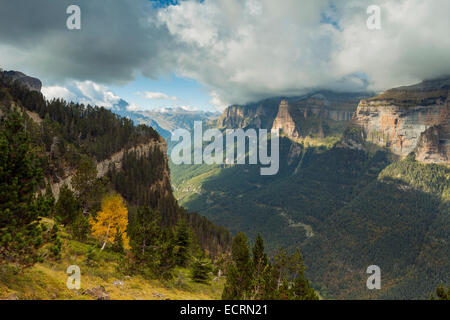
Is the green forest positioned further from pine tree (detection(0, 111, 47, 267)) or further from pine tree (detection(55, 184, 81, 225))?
pine tree (detection(55, 184, 81, 225))

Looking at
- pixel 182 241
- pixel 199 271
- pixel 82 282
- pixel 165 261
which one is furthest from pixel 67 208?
pixel 199 271

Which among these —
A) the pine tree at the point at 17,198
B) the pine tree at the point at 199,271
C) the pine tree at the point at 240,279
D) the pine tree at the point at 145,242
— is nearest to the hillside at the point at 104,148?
the pine tree at the point at 199,271

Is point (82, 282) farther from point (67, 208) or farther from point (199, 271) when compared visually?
point (199, 271)

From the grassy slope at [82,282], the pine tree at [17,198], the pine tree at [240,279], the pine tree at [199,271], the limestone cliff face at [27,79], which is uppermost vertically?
the limestone cliff face at [27,79]

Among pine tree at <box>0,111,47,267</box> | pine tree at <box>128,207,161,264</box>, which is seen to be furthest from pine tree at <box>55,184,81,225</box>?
pine tree at <box>0,111,47,267</box>

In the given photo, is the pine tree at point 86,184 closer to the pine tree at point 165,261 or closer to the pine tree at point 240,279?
the pine tree at point 165,261
